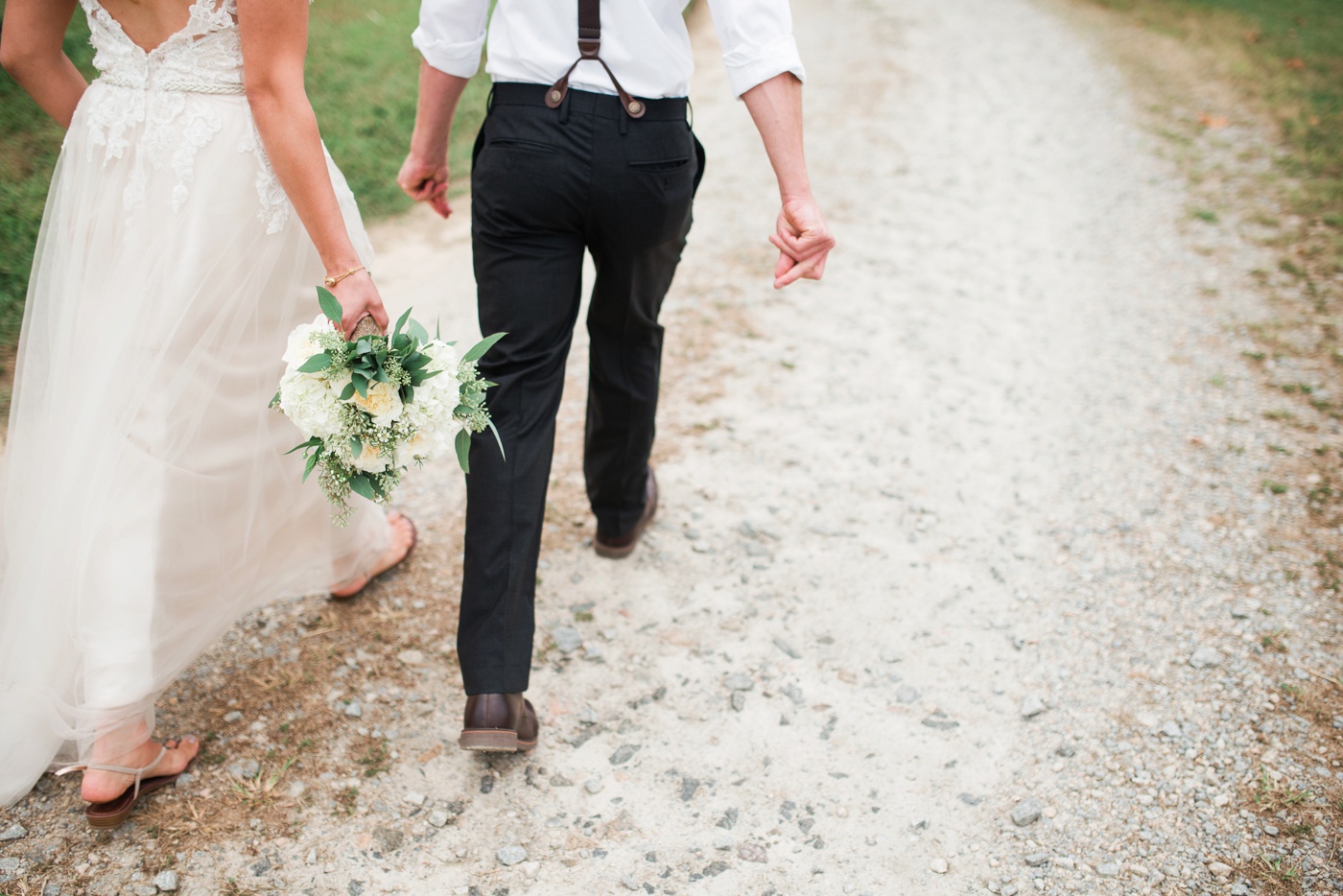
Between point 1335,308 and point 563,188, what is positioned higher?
point 563,188

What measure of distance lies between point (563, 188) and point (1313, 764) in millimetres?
2432

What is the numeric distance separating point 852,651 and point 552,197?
1.63 m

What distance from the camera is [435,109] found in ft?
7.86

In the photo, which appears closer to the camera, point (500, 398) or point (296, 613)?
point (500, 398)

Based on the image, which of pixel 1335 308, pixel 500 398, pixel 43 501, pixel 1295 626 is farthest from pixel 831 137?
pixel 43 501

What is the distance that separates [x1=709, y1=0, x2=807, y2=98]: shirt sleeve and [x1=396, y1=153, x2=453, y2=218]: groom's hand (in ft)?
3.13

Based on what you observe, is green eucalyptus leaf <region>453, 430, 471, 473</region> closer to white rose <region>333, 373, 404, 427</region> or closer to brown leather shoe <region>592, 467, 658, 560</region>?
white rose <region>333, 373, 404, 427</region>

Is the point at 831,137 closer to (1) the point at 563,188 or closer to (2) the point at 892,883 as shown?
(1) the point at 563,188

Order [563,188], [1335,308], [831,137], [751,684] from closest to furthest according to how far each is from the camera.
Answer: [563,188] → [751,684] → [1335,308] → [831,137]

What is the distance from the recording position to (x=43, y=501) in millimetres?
2041

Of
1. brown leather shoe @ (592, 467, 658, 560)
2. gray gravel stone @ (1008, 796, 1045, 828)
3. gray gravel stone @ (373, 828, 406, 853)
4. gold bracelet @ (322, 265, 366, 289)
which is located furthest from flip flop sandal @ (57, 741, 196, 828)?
gray gravel stone @ (1008, 796, 1045, 828)

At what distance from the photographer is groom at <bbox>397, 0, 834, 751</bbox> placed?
77.8 inches

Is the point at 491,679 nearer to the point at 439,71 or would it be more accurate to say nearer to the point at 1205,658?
the point at 439,71

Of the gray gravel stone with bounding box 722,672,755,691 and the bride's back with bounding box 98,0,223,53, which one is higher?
the bride's back with bounding box 98,0,223,53
